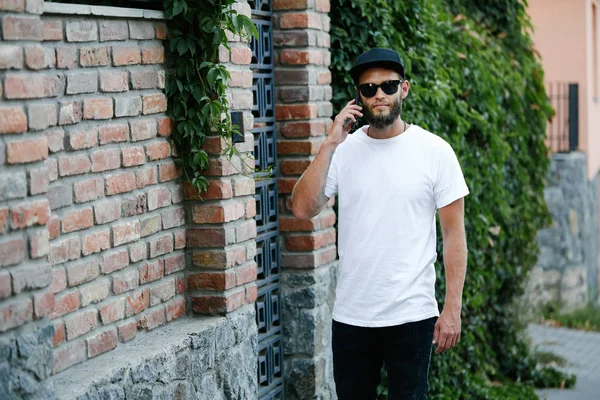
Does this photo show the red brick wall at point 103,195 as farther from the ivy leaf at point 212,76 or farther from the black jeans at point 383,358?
the black jeans at point 383,358

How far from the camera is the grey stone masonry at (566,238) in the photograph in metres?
14.1

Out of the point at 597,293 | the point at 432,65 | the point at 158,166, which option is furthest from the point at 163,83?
the point at 597,293

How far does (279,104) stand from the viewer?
5.53m

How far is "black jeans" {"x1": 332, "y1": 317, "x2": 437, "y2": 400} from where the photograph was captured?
4.25 metres

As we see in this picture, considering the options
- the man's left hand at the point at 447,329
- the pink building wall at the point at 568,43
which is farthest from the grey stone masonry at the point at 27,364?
the pink building wall at the point at 568,43

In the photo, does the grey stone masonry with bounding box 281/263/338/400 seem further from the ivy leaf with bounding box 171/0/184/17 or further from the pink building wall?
the pink building wall

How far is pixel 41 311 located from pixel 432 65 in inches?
168

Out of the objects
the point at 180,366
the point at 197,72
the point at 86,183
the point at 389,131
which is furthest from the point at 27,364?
the point at 389,131

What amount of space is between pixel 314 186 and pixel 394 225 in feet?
1.27

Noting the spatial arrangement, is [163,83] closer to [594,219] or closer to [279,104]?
[279,104]

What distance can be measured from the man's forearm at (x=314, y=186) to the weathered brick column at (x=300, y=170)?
1030mm

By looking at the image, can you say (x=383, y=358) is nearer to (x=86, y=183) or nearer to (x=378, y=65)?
(x=378, y=65)

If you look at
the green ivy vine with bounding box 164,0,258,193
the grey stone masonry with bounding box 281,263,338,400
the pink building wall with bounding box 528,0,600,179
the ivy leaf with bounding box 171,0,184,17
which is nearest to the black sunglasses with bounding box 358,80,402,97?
the green ivy vine with bounding box 164,0,258,193

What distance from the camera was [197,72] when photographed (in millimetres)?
4312
